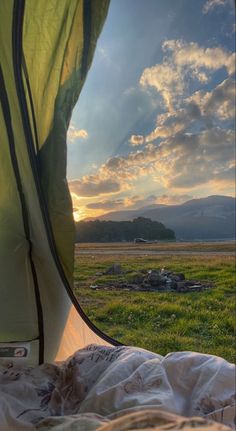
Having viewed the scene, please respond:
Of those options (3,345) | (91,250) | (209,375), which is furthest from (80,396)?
(91,250)

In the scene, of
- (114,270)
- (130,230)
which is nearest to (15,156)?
(114,270)

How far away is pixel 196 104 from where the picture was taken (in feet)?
16.3

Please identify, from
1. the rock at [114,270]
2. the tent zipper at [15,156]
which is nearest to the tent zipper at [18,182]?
the tent zipper at [15,156]

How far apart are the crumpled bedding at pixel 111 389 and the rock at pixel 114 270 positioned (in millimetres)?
2601

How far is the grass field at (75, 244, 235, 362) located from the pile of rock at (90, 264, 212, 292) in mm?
64

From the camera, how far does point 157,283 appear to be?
344cm

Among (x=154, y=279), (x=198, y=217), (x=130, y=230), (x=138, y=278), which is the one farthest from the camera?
(x=198, y=217)

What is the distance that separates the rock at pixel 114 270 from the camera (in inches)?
151

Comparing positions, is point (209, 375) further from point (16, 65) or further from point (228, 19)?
point (228, 19)

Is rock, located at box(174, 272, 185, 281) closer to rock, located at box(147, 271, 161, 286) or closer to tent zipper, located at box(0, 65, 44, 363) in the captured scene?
rock, located at box(147, 271, 161, 286)

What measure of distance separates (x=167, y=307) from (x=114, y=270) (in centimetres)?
101

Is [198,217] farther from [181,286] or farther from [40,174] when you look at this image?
[40,174]

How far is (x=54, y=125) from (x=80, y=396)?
2.83 ft

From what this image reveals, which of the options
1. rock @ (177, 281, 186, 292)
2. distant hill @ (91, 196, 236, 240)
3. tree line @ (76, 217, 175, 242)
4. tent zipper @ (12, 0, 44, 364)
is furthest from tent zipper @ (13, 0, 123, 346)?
distant hill @ (91, 196, 236, 240)
